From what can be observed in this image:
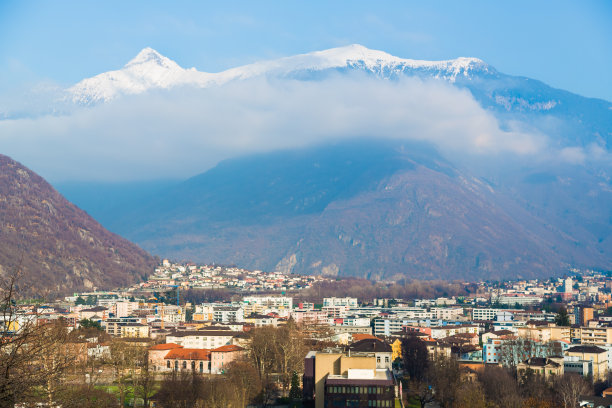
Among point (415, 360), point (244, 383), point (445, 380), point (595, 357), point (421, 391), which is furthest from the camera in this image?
point (595, 357)

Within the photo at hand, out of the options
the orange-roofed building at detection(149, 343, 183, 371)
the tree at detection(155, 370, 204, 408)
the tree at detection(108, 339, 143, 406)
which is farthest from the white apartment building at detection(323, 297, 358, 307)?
the tree at detection(155, 370, 204, 408)

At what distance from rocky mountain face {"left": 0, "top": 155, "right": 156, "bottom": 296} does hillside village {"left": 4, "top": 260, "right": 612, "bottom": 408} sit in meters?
9.72

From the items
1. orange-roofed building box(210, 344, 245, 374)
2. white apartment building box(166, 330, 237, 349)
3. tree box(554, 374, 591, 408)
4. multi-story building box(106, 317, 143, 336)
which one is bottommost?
tree box(554, 374, 591, 408)

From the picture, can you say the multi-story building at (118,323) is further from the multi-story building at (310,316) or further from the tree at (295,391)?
the tree at (295,391)

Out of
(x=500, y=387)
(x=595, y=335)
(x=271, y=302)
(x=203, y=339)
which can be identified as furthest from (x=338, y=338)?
(x=271, y=302)

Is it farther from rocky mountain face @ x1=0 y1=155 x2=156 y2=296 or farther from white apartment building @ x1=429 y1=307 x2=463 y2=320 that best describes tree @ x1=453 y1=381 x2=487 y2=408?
rocky mountain face @ x1=0 y1=155 x2=156 y2=296

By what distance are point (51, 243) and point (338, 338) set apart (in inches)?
3875

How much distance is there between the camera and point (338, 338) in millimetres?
93375

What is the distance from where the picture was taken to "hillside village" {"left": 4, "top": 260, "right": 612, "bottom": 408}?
53562 mm

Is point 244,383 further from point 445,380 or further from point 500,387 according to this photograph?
point 500,387

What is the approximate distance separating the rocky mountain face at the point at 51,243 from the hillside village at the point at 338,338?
9.72m

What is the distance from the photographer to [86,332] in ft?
269

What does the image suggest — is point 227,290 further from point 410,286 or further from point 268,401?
point 268,401

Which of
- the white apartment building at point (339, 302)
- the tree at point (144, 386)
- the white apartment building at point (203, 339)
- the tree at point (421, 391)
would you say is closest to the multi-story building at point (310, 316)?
the white apartment building at point (339, 302)
